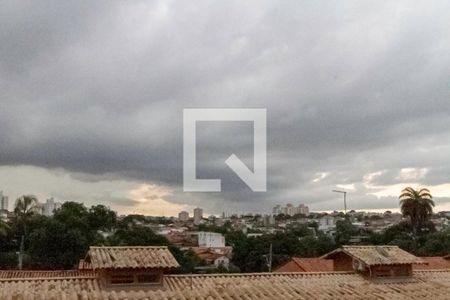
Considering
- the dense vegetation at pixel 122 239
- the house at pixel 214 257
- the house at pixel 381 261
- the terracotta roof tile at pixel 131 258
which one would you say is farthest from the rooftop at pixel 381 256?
the house at pixel 214 257

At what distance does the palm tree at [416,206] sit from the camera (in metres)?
49.7

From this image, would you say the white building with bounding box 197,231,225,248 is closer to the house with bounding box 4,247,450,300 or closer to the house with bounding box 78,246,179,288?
the house with bounding box 4,247,450,300

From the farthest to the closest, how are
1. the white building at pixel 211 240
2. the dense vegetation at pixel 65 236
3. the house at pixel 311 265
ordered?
1. the white building at pixel 211 240
2. the dense vegetation at pixel 65 236
3. the house at pixel 311 265

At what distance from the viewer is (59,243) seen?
125ft

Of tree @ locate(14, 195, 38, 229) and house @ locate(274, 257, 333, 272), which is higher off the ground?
tree @ locate(14, 195, 38, 229)

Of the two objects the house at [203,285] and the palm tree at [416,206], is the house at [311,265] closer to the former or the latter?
the house at [203,285]

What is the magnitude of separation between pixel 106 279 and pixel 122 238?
95.7ft

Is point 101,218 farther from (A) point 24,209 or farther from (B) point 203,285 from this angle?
(B) point 203,285

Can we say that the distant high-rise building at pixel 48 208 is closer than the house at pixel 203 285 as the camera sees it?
No

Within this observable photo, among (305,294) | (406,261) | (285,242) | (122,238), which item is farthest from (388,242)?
(305,294)

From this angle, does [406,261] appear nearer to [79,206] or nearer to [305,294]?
[305,294]

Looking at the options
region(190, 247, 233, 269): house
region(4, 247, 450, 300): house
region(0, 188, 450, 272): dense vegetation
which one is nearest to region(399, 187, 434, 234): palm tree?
region(0, 188, 450, 272): dense vegetation

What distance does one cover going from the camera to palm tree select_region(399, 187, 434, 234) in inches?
1956

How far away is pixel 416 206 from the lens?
49844 millimetres
